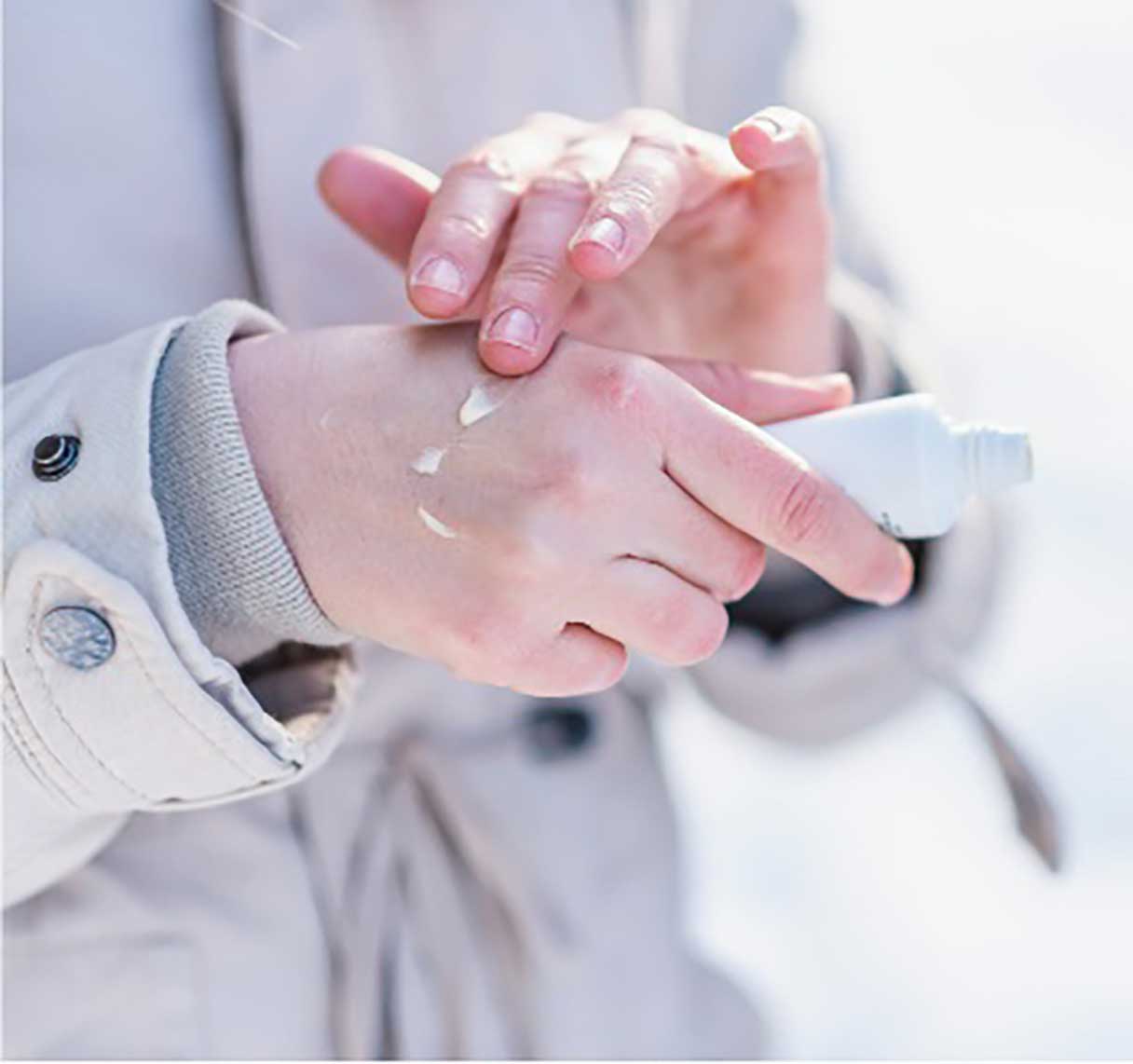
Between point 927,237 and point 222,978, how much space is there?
664 mm

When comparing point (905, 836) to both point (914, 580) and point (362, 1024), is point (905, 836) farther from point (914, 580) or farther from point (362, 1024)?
point (362, 1024)

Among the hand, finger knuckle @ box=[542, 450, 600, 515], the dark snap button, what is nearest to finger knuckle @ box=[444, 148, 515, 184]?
the hand

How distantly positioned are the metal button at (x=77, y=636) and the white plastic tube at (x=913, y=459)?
0.67 feet

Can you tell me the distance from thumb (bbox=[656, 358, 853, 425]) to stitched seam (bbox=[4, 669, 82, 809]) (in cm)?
22

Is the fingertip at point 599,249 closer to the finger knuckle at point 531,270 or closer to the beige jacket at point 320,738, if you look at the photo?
the finger knuckle at point 531,270

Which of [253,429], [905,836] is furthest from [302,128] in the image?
[905,836]

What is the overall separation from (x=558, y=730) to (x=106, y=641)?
266 mm

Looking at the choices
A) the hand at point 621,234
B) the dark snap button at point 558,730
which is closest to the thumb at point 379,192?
the hand at point 621,234

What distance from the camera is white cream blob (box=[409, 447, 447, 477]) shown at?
0.46 m

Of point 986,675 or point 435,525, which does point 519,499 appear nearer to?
point 435,525

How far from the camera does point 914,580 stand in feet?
2.17

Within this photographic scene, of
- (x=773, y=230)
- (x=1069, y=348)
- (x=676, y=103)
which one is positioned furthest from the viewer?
(x=1069, y=348)

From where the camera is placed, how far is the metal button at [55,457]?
1.52 feet

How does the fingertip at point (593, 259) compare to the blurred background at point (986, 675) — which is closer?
the fingertip at point (593, 259)
